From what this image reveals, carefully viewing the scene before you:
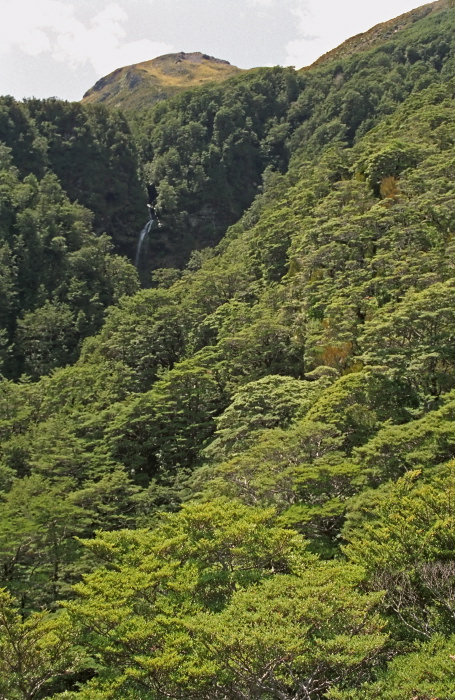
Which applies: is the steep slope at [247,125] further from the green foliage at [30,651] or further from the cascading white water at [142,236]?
the green foliage at [30,651]

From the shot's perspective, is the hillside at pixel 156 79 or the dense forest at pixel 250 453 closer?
the dense forest at pixel 250 453

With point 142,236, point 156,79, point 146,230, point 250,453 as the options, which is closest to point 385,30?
point 156,79

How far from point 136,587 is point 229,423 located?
11.6 m

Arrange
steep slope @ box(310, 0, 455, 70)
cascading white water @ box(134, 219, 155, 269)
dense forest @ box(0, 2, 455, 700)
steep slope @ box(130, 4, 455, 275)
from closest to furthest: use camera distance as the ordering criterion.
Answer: dense forest @ box(0, 2, 455, 700)
steep slope @ box(130, 4, 455, 275)
cascading white water @ box(134, 219, 155, 269)
steep slope @ box(310, 0, 455, 70)

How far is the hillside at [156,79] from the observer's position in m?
150

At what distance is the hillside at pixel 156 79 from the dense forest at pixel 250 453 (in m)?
96.7

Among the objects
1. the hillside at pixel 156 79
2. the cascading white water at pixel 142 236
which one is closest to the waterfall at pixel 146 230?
the cascading white water at pixel 142 236

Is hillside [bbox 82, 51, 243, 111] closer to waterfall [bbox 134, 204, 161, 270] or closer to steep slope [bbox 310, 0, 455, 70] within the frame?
steep slope [bbox 310, 0, 455, 70]

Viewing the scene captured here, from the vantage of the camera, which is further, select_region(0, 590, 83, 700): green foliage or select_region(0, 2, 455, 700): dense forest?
select_region(0, 590, 83, 700): green foliage

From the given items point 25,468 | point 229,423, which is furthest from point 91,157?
point 229,423

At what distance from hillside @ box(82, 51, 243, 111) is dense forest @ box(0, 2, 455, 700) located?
317 ft

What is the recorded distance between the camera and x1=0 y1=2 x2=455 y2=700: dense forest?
1116cm

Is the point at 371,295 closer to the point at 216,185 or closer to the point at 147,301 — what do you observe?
the point at 147,301

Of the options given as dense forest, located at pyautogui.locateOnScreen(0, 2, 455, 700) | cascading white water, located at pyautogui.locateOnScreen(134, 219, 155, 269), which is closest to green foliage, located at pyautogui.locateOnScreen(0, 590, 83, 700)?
dense forest, located at pyautogui.locateOnScreen(0, 2, 455, 700)
